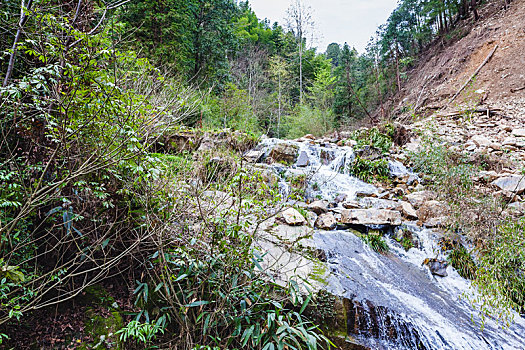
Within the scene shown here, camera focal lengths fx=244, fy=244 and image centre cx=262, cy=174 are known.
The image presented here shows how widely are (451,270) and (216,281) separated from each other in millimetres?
3667

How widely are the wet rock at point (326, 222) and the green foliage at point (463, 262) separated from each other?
1790mm

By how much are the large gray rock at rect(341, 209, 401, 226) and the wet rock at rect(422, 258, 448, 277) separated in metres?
0.79

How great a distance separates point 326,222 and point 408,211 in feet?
5.70

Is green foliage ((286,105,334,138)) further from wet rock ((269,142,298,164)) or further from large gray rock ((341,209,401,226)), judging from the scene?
large gray rock ((341,209,401,226))

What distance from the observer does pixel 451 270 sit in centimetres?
368

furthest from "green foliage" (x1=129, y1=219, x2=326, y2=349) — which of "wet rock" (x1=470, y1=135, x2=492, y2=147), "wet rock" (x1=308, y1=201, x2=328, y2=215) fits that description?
"wet rock" (x1=470, y1=135, x2=492, y2=147)

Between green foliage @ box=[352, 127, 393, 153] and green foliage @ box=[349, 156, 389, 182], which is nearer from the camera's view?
green foliage @ box=[349, 156, 389, 182]

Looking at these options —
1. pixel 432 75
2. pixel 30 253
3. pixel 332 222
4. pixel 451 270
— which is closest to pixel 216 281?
pixel 30 253

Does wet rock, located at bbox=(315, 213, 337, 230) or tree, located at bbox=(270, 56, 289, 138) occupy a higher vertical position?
tree, located at bbox=(270, 56, 289, 138)

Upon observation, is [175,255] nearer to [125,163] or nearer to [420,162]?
[125,163]

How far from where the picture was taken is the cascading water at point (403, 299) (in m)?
2.49

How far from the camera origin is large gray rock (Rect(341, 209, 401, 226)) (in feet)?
14.5

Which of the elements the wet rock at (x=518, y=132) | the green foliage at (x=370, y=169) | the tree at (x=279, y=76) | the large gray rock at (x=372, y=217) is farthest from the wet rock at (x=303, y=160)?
the tree at (x=279, y=76)

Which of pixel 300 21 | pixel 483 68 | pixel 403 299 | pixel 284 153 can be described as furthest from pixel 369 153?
pixel 300 21
